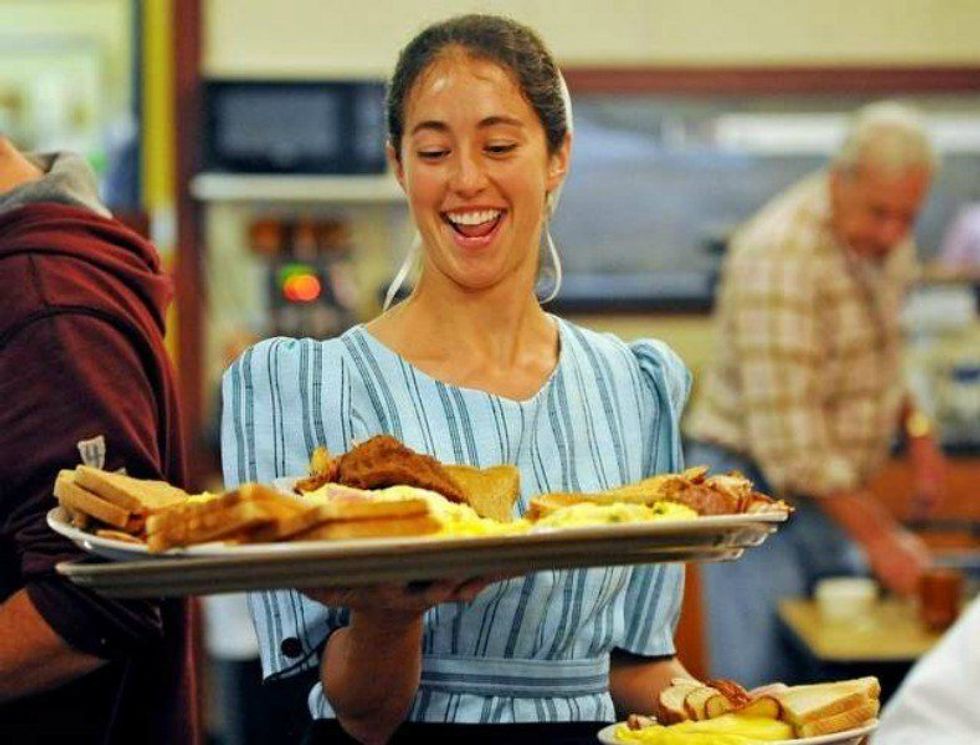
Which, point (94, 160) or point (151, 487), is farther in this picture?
point (94, 160)

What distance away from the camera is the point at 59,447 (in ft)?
6.79

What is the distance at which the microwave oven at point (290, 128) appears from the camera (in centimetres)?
651

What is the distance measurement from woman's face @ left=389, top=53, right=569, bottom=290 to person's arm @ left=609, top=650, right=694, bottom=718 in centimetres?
44

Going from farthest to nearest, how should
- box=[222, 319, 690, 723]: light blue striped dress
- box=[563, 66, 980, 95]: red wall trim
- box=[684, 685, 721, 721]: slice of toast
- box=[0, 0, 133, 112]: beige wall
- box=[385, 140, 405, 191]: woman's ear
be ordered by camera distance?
box=[0, 0, 133, 112]: beige wall
box=[563, 66, 980, 95]: red wall trim
box=[385, 140, 405, 191]: woman's ear
box=[222, 319, 690, 723]: light blue striped dress
box=[684, 685, 721, 721]: slice of toast

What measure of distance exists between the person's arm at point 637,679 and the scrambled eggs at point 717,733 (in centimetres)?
30

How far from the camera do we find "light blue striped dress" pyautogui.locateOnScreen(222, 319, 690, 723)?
1966mm

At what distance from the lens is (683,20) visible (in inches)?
267

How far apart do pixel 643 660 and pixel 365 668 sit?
0.43 m

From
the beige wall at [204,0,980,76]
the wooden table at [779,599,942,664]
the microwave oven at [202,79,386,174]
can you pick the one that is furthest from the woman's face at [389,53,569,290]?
the beige wall at [204,0,980,76]

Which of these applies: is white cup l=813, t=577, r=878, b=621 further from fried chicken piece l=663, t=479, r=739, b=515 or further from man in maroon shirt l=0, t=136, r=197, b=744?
fried chicken piece l=663, t=479, r=739, b=515

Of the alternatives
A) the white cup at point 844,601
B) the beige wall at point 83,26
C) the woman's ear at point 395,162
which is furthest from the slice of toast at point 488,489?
the beige wall at point 83,26

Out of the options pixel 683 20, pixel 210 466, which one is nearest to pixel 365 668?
pixel 210 466

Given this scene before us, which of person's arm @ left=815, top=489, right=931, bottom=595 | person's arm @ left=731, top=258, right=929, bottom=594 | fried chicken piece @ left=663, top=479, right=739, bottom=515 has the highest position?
fried chicken piece @ left=663, top=479, right=739, bottom=515

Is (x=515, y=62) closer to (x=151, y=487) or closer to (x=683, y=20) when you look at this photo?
(x=151, y=487)
